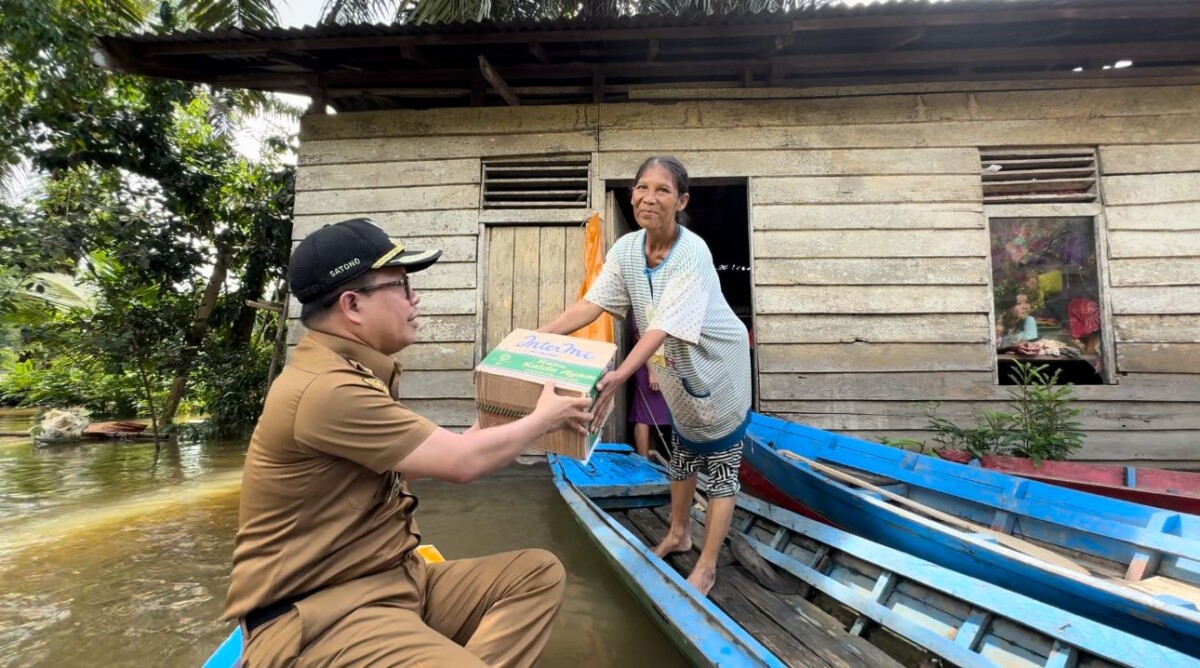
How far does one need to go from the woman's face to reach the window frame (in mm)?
4145

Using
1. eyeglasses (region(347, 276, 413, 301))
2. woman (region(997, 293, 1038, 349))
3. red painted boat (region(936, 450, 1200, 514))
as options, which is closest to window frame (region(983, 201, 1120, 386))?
woman (region(997, 293, 1038, 349))

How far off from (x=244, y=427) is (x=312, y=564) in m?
9.26

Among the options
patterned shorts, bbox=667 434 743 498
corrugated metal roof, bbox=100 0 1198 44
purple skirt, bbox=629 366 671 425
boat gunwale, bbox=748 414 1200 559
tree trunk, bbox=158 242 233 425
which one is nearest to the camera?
boat gunwale, bbox=748 414 1200 559

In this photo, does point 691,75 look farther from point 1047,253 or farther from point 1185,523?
point 1185,523

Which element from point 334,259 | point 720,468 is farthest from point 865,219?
point 334,259

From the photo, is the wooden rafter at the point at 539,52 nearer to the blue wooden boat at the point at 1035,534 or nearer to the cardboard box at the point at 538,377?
the blue wooden boat at the point at 1035,534

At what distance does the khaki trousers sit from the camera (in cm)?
109

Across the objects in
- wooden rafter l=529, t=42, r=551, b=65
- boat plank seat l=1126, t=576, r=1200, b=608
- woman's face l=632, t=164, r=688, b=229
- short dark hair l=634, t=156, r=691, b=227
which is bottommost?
boat plank seat l=1126, t=576, r=1200, b=608

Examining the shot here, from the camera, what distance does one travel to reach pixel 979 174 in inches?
197

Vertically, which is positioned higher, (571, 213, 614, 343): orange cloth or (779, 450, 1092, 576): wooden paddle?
(571, 213, 614, 343): orange cloth

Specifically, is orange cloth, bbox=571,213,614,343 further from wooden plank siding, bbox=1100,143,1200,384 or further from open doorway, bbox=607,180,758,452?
wooden plank siding, bbox=1100,143,1200,384

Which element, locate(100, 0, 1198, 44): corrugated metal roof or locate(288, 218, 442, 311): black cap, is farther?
locate(100, 0, 1198, 44): corrugated metal roof

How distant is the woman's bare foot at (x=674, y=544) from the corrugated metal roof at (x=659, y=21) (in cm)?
391

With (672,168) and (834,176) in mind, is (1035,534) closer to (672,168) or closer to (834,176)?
(672,168)
